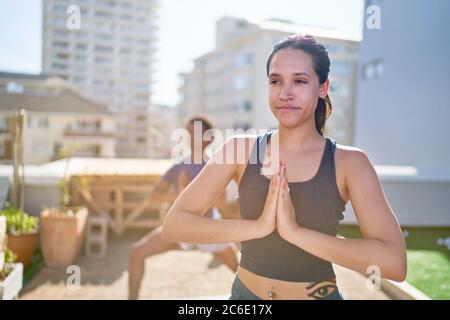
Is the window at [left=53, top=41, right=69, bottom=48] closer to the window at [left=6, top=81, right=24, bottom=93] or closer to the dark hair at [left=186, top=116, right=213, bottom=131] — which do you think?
the window at [left=6, top=81, right=24, bottom=93]

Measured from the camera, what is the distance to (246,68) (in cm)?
4838

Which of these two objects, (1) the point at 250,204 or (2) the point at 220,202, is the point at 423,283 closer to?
(2) the point at 220,202

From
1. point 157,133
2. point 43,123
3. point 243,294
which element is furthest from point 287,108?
point 157,133

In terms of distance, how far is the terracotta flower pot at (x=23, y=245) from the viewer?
5191mm

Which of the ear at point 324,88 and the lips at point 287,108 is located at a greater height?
the ear at point 324,88

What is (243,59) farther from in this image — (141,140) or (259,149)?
(259,149)

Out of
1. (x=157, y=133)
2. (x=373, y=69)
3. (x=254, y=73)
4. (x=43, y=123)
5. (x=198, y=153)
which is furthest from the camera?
(x=157, y=133)

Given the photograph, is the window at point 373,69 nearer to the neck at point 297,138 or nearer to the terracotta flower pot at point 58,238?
the terracotta flower pot at point 58,238

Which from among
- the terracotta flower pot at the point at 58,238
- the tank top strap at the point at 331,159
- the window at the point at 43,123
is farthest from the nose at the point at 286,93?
the window at the point at 43,123

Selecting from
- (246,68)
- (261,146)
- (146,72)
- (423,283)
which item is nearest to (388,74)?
(423,283)

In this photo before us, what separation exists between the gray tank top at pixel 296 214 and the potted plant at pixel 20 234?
467cm

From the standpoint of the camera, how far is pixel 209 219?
1.39 m

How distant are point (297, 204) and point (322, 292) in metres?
0.37
